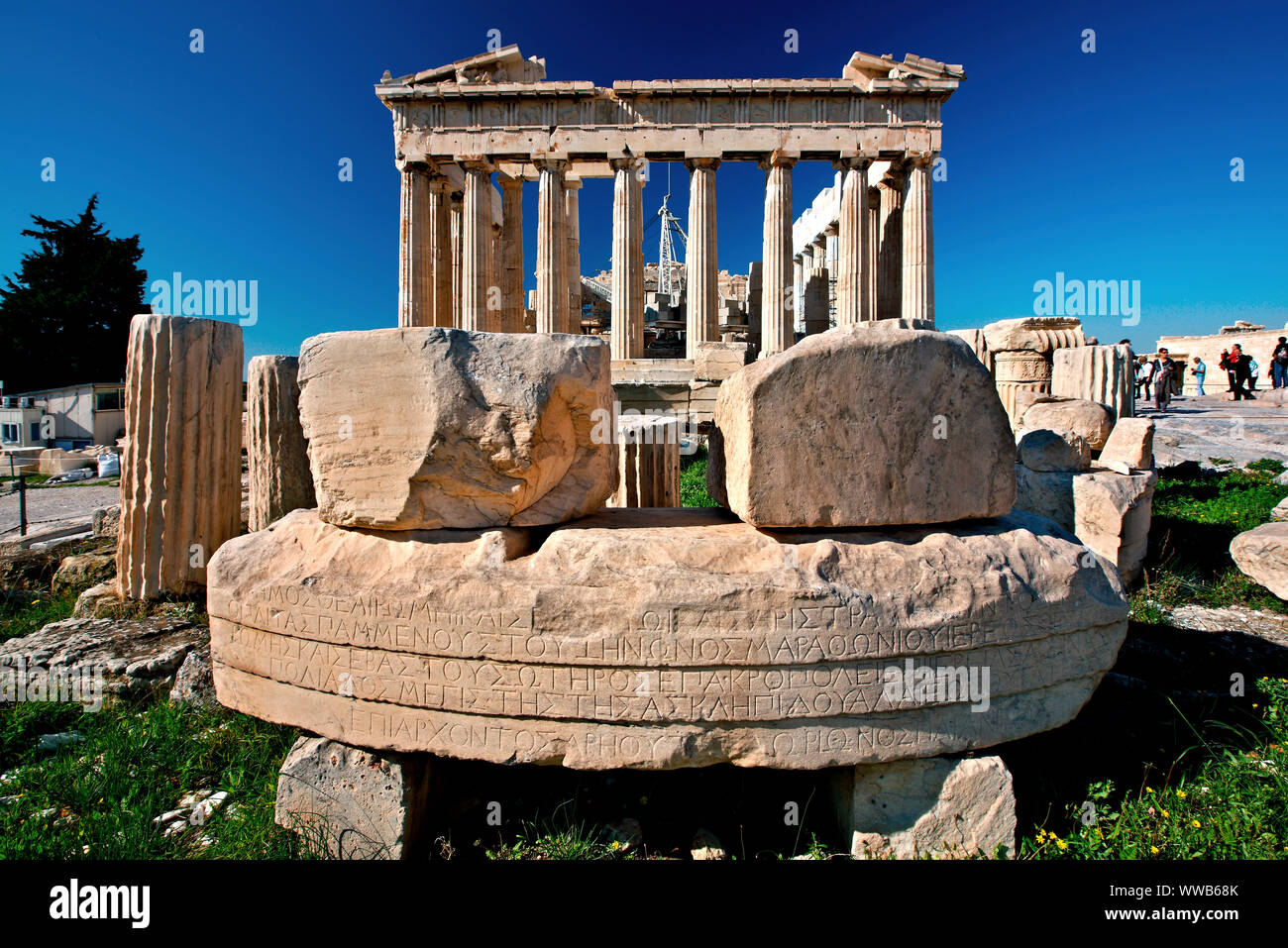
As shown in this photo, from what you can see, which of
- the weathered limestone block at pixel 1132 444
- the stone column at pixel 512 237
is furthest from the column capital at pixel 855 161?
the weathered limestone block at pixel 1132 444

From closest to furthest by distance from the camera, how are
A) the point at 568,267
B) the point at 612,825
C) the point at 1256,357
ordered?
the point at 612,825 < the point at 568,267 < the point at 1256,357

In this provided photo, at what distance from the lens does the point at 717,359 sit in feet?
49.0

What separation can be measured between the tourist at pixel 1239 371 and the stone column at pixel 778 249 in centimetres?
1121

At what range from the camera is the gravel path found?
8.80 metres

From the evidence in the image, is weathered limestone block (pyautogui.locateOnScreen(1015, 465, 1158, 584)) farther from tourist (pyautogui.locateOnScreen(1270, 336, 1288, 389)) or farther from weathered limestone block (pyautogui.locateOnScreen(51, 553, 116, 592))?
tourist (pyautogui.locateOnScreen(1270, 336, 1288, 389))

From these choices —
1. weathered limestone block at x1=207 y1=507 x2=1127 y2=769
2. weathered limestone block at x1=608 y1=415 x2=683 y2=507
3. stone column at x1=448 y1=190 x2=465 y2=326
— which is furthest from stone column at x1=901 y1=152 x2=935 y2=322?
weathered limestone block at x1=207 y1=507 x2=1127 y2=769

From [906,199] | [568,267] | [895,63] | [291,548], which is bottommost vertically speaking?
[291,548]

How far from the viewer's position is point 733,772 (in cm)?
284

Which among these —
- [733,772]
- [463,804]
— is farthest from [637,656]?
[463,804]

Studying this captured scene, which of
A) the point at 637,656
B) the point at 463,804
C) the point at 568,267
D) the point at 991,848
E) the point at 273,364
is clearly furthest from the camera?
the point at 568,267

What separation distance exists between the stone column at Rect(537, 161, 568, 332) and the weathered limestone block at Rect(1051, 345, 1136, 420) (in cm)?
1304

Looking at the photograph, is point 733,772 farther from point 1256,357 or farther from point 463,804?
point 1256,357

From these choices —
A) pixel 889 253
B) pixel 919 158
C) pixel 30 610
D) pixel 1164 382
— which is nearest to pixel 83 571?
pixel 30 610

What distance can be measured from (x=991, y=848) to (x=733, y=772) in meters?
1.02
